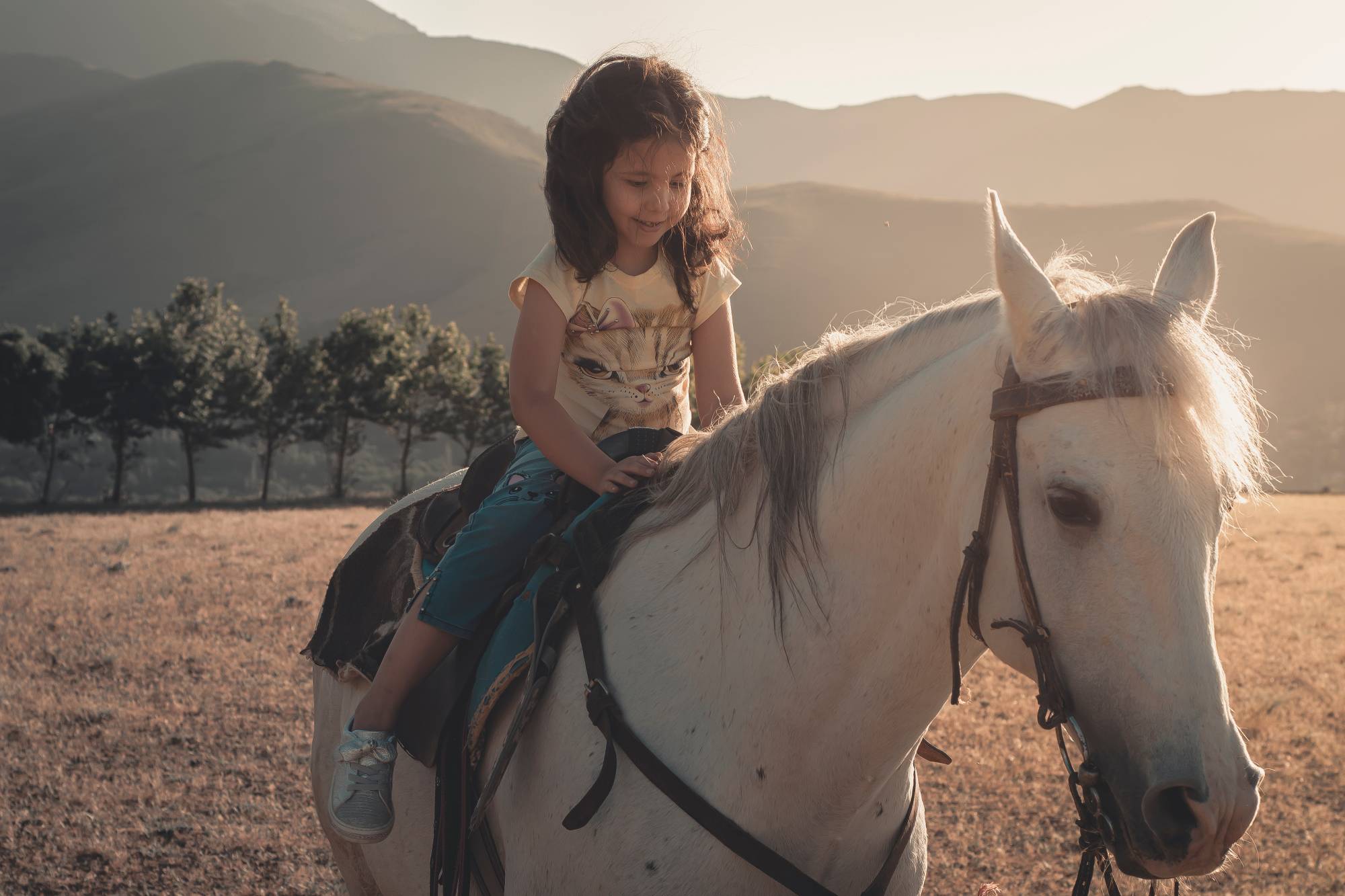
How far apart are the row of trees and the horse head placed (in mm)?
35876

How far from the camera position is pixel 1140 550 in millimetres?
1414

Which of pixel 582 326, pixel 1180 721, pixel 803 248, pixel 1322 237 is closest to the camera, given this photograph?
pixel 1180 721

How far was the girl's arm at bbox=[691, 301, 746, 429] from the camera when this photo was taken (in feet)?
9.33

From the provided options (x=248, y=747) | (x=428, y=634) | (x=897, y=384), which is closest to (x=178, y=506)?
(x=248, y=747)

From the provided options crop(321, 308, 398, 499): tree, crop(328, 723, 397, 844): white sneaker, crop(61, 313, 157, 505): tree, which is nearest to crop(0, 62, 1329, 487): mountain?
crop(321, 308, 398, 499): tree

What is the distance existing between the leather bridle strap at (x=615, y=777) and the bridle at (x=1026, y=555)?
0.62m

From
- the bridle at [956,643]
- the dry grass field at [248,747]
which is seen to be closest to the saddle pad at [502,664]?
the bridle at [956,643]

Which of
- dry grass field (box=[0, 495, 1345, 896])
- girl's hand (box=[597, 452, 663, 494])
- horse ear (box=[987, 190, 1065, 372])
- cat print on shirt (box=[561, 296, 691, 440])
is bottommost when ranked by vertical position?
dry grass field (box=[0, 495, 1345, 896])

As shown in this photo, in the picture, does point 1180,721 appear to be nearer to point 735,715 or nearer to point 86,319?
point 735,715

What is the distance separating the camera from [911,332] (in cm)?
197

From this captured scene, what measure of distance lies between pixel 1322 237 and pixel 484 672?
379 feet

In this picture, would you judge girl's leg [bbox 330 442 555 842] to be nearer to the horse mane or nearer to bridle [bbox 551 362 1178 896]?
bridle [bbox 551 362 1178 896]

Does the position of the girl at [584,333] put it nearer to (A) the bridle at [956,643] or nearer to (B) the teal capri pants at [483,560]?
(B) the teal capri pants at [483,560]

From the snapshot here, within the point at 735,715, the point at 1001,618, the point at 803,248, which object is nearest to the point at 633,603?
the point at 735,715
